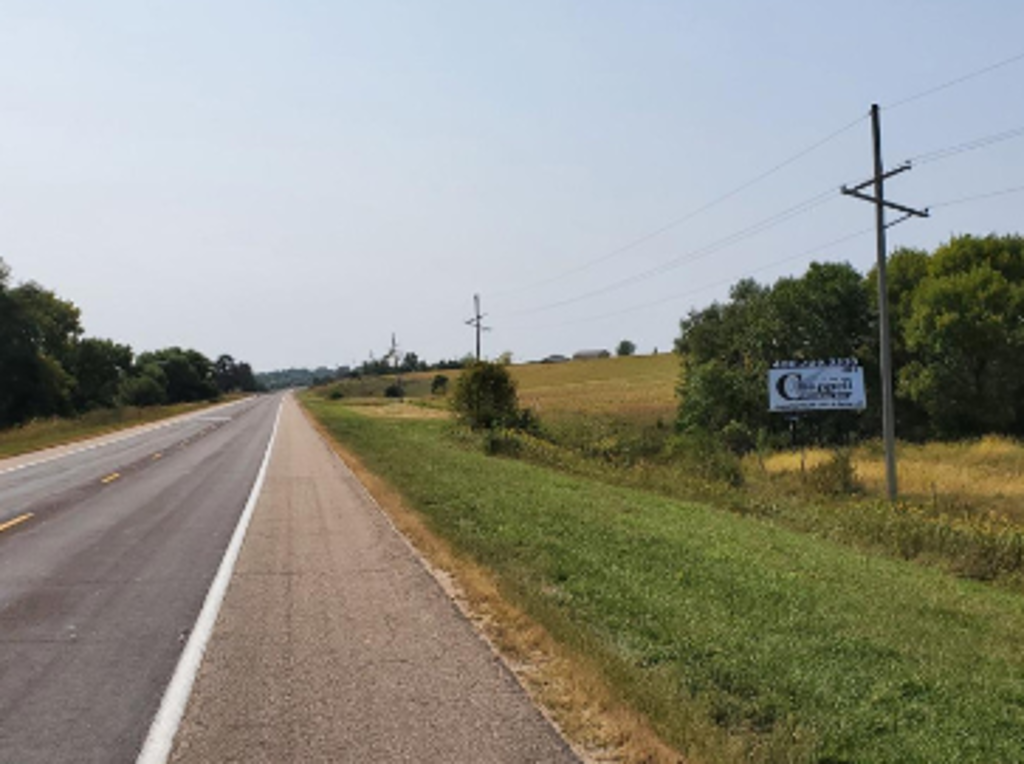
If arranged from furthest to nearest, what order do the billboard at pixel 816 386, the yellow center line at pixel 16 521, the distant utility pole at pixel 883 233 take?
the billboard at pixel 816 386
the distant utility pole at pixel 883 233
the yellow center line at pixel 16 521

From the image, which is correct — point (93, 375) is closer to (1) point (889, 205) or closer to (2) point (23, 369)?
(2) point (23, 369)

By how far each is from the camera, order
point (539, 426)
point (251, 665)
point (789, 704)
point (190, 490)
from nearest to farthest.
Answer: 1. point (789, 704)
2. point (251, 665)
3. point (190, 490)
4. point (539, 426)

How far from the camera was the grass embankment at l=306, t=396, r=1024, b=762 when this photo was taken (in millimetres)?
5570

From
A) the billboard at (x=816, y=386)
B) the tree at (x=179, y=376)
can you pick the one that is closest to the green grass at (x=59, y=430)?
the billboard at (x=816, y=386)

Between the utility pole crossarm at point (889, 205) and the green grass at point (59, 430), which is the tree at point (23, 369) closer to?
the green grass at point (59, 430)

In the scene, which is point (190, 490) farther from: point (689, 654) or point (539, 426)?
point (539, 426)

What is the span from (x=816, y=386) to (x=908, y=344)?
17267 millimetres

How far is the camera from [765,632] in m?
8.00

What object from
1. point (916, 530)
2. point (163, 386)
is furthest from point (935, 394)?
point (163, 386)

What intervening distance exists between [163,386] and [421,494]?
145 metres

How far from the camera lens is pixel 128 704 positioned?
6.13 meters

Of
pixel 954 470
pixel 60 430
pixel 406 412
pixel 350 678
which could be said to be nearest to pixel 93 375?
pixel 406 412

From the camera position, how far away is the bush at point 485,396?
148 ft

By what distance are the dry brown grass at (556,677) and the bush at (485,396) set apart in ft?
110
